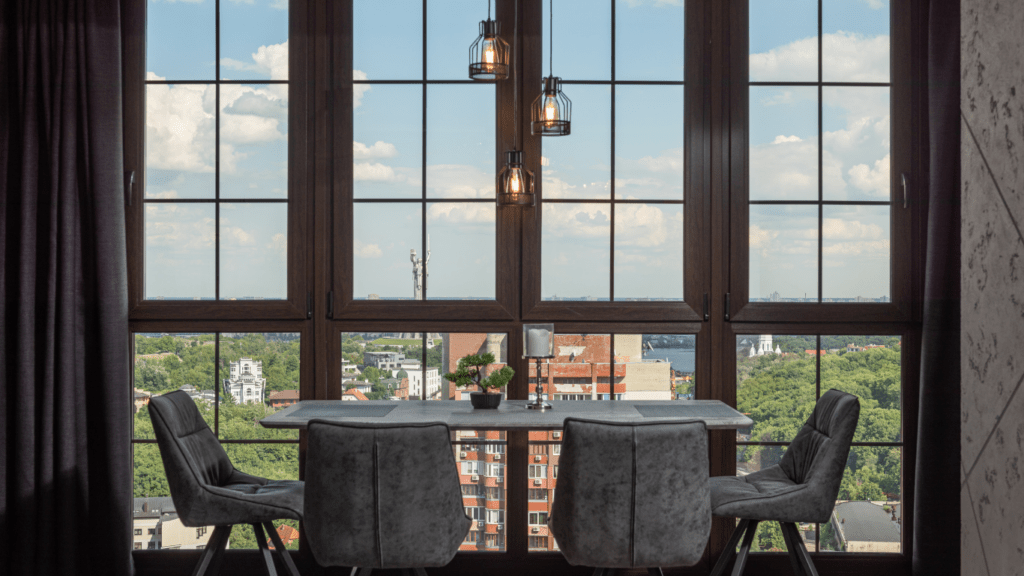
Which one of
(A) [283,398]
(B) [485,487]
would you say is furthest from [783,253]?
(A) [283,398]

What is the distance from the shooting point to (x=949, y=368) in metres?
2.91

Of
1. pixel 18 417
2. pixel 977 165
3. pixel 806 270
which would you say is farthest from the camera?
pixel 806 270

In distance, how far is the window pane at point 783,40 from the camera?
315 centimetres

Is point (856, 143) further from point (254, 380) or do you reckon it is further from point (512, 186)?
point (254, 380)

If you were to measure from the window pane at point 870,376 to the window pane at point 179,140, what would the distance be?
287 centimetres

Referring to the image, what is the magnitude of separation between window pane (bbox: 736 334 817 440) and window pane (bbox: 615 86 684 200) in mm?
768

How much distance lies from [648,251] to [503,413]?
103cm

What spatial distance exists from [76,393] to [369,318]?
48.2 inches

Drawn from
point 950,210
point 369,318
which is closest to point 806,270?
point 950,210

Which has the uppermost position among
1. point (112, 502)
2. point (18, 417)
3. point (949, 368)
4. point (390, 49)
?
point (390, 49)

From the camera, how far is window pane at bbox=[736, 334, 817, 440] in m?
3.14

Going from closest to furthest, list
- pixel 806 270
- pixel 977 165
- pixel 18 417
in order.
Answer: pixel 977 165 → pixel 18 417 → pixel 806 270

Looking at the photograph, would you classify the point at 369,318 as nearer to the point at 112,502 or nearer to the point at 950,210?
the point at 112,502

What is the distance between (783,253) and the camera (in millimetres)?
3148
